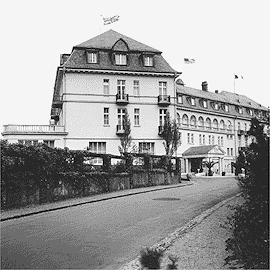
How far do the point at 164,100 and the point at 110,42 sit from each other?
922 centimetres

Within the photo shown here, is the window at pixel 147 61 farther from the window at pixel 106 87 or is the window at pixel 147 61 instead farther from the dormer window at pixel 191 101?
the dormer window at pixel 191 101

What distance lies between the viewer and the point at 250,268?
6.07m

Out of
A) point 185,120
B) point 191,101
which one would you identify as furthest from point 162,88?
point 191,101

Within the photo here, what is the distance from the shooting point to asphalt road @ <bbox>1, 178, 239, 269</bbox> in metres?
8.10

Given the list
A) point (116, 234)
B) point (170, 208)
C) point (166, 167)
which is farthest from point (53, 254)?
point (166, 167)

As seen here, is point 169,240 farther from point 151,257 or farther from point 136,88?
point 136,88

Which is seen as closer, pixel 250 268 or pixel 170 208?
pixel 250 268

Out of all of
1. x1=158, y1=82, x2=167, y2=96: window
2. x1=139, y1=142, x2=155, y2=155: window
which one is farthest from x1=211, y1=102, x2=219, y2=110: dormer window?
x1=139, y1=142, x2=155, y2=155: window

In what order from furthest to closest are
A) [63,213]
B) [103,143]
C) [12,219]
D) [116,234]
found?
[103,143]
[63,213]
[12,219]
[116,234]

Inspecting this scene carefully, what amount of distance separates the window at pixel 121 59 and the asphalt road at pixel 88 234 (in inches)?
1415

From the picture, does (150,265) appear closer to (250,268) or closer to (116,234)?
(250,268)

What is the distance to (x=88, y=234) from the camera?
34.8ft

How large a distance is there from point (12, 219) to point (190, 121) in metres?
61.0

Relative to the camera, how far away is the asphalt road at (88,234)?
26.6 ft
